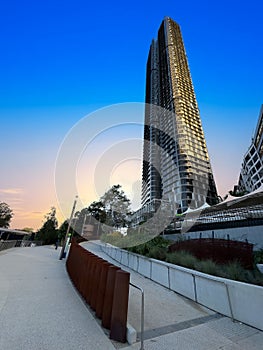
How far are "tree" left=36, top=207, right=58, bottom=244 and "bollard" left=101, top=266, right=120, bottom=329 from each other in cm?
5121

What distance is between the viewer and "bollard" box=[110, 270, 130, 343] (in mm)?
2586

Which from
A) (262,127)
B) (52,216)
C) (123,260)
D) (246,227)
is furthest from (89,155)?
(52,216)

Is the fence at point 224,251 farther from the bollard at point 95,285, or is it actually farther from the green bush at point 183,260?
the bollard at point 95,285

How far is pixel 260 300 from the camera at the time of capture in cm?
299

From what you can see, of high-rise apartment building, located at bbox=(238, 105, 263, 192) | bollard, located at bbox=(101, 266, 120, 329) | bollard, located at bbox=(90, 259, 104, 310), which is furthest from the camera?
high-rise apartment building, located at bbox=(238, 105, 263, 192)

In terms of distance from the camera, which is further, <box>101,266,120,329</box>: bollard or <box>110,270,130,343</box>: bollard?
<box>101,266,120,329</box>: bollard

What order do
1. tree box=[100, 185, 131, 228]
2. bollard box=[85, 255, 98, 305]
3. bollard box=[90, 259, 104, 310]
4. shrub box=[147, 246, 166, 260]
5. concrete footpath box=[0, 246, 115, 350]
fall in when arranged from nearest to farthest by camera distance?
concrete footpath box=[0, 246, 115, 350] < bollard box=[90, 259, 104, 310] < bollard box=[85, 255, 98, 305] < shrub box=[147, 246, 166, 260] < tree box=[100, 185, 131, 228]

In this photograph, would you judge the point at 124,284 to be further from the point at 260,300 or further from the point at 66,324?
the point at 260,300

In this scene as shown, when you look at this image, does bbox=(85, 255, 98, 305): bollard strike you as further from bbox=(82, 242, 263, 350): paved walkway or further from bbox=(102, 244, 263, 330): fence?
bbox=(102, 244, 263, 330): fence

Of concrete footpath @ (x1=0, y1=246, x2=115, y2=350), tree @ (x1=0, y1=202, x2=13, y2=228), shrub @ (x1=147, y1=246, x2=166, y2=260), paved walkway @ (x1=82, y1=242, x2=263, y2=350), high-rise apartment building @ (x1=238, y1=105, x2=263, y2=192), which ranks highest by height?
high-rise apartment building @ (x1=238, y1=105, x2=263, y2=192)

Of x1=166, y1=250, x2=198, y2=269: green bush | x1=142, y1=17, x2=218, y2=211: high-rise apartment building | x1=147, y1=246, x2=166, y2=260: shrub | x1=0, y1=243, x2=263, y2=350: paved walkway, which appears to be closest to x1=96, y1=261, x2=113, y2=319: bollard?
x1=0, y1=243, x2=263, y2=350: paved walkway

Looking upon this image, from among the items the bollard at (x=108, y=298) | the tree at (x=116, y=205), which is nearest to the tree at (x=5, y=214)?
the tree at (x=116, y=205)

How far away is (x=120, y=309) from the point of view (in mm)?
2660

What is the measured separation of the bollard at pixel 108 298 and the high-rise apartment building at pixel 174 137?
50073 mm
